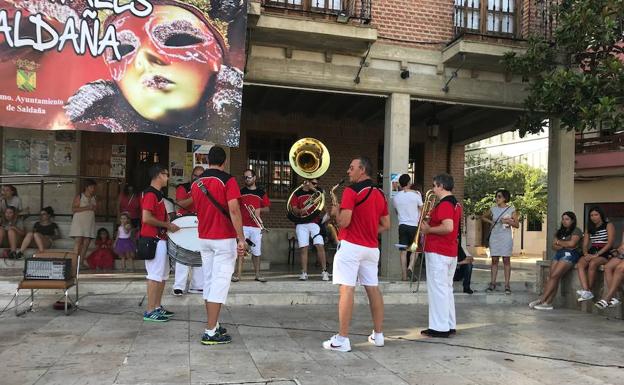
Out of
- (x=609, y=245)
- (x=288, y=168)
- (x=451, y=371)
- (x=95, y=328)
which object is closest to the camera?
(x=451, y=371)

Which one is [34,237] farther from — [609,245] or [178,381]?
[609,245]

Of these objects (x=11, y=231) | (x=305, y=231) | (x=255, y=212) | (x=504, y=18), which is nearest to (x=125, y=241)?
(x=11, y=231)

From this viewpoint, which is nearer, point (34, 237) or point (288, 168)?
point (34, 237)

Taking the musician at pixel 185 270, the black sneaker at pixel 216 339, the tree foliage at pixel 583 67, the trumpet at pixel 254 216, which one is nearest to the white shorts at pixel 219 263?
the black sneaker at pixel 216 339

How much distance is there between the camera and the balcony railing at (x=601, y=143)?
18.1 metres

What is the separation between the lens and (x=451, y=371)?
4887 millimetres

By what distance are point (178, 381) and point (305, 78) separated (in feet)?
20.8

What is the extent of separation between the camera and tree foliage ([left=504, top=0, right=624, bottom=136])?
800cm

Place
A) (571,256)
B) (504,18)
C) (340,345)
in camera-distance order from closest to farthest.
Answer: (340,345), (571,256), (504,18)

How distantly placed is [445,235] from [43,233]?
7.60 metres

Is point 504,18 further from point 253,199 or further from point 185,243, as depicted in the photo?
point 185,243

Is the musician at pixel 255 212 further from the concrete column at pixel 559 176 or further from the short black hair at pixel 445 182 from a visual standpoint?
the concrete column at pixel 559 176

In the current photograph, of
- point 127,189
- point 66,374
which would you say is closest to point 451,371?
point 66,374

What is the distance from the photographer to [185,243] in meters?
6.64
